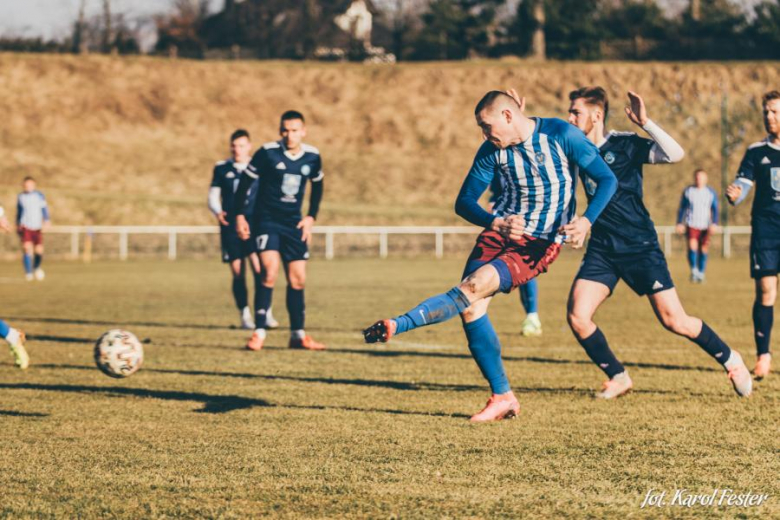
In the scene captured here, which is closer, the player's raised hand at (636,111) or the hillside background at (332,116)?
the player's raised hand at (636,111)

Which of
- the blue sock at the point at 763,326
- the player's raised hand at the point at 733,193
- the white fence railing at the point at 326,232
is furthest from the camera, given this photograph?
the white fence railing at the point at 326,232

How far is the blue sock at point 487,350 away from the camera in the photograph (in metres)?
6.40

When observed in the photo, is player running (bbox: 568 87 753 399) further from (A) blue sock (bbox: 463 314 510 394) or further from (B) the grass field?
(A) blue sock (bbox: 463 314 510 394)

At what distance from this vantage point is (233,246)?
42.6 feet

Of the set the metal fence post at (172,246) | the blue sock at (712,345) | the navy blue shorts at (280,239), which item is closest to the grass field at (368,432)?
the blue sock at (712,345)

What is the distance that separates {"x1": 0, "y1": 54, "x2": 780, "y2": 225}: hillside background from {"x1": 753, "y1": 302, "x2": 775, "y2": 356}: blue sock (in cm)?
3689

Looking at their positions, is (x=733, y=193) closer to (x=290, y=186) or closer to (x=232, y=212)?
(x=290, y=186)

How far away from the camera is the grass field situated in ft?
14.3

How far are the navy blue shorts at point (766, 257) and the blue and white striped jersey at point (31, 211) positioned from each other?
19172 millimetres

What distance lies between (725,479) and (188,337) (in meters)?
7.96

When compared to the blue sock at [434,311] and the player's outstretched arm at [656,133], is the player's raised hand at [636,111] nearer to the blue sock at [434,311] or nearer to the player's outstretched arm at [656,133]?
the player's outstretched arm at [656,133]

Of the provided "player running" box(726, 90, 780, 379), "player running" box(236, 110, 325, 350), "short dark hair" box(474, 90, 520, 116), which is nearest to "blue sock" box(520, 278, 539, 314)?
"player running" box(236, 110, 325, 350)

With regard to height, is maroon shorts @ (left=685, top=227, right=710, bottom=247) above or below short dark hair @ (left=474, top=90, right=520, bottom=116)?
below

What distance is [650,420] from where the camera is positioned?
6.27 metres
